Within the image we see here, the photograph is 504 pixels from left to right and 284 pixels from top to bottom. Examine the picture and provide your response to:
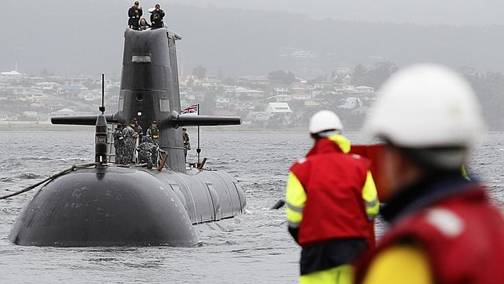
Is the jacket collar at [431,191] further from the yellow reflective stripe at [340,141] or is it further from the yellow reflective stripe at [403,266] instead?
the yellow reflective stripe at [340,141]

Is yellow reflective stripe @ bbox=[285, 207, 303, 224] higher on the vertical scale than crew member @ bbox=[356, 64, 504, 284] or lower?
lower

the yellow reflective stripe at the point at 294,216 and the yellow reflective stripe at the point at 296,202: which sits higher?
the yellow reflective stripe at the point at 296,202

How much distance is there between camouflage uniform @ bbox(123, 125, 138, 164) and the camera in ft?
71.5

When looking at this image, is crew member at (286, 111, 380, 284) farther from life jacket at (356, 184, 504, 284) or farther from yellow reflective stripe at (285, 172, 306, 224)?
life jacket at (356, 184, 504, 284)

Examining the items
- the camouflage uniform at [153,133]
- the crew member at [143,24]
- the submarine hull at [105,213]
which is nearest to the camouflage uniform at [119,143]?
the camouflage uniform at [153,133]

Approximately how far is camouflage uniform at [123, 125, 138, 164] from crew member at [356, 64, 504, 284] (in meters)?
18.8

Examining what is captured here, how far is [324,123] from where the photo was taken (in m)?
7.18

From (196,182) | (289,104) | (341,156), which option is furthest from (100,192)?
(289,104)

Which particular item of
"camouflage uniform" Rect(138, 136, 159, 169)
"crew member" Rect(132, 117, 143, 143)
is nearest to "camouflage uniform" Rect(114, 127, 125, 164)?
"camouflage uniform" Rect(138, 136, 159, 169)

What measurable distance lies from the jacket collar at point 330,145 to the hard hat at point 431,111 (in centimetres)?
402

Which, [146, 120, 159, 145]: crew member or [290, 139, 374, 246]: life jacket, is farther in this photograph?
[146, 120, 159, 145]: crew member

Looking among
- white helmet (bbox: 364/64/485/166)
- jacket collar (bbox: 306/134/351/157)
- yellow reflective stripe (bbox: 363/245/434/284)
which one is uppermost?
white helmet (bbox: 364/64/485/166)

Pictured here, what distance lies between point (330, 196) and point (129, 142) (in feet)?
Answer: 50.2

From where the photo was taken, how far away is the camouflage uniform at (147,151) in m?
22.2
